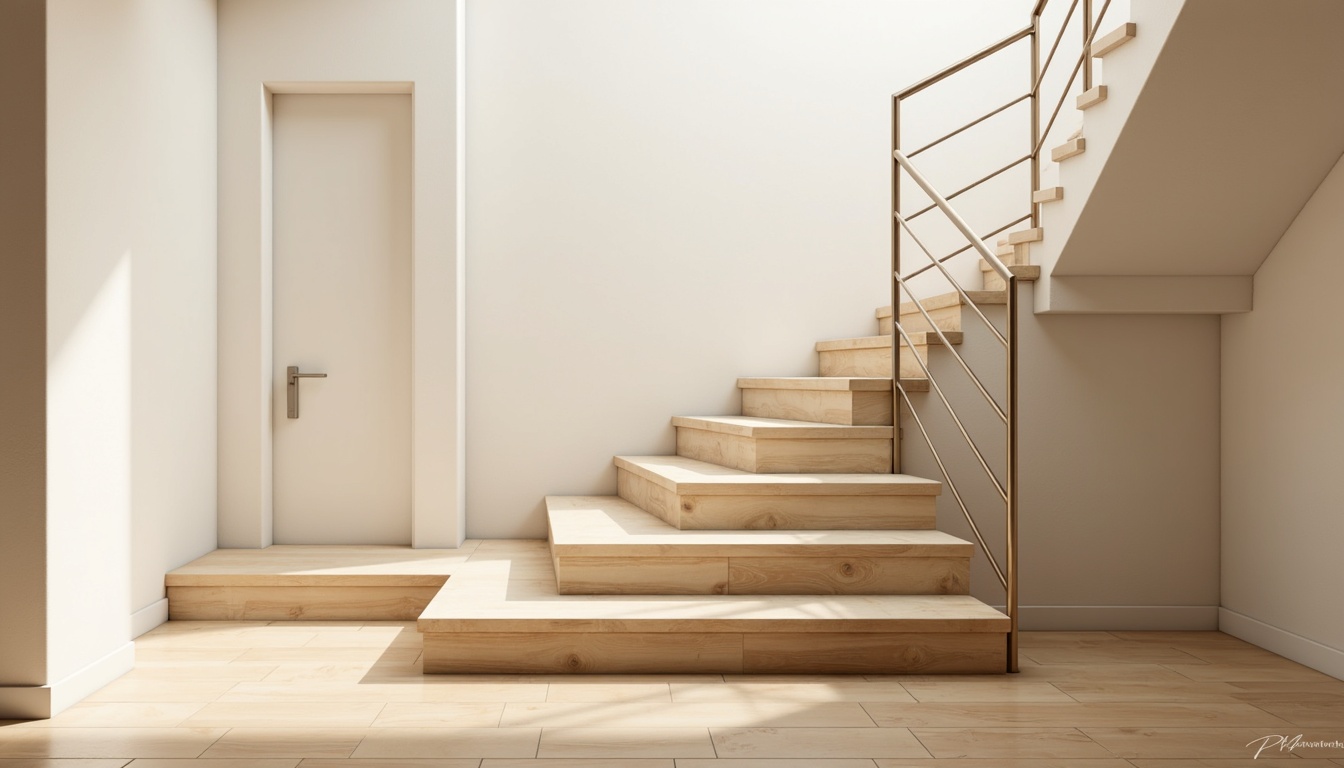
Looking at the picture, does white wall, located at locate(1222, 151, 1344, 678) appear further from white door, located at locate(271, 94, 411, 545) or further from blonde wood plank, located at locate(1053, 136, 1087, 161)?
white door, located at locate(271, 94, 411, 545)

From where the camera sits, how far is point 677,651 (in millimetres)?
2803

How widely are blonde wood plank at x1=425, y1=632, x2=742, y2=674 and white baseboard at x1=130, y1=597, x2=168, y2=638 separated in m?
1.17

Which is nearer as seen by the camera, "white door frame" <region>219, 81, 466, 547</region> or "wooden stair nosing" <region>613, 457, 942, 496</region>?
"wooden stair nosing" <region>613, 457, 942, 496</region>

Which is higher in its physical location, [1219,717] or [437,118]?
[437,118]

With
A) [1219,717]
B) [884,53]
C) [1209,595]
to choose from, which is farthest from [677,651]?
[884,53]

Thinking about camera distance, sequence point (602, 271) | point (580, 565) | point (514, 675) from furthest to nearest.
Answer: point (602, 271), point (580, 565), point (514, 675)

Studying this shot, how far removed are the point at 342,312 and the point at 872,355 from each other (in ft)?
7.35

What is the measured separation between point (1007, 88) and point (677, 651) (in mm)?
3083

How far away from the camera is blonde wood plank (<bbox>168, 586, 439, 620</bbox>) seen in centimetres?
348

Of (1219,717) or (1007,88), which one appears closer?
(1219,717)

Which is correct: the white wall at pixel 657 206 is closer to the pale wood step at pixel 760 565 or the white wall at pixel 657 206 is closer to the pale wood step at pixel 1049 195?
the pale wood step at pixel 1049 195

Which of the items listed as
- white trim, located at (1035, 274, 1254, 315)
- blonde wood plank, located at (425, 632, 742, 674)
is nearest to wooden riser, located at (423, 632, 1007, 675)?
blonde wood plank, located at (425, 632, 742, 674)

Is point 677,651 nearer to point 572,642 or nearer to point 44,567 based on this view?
point 572,642

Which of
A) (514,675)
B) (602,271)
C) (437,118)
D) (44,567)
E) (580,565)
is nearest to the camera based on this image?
(44,567)
